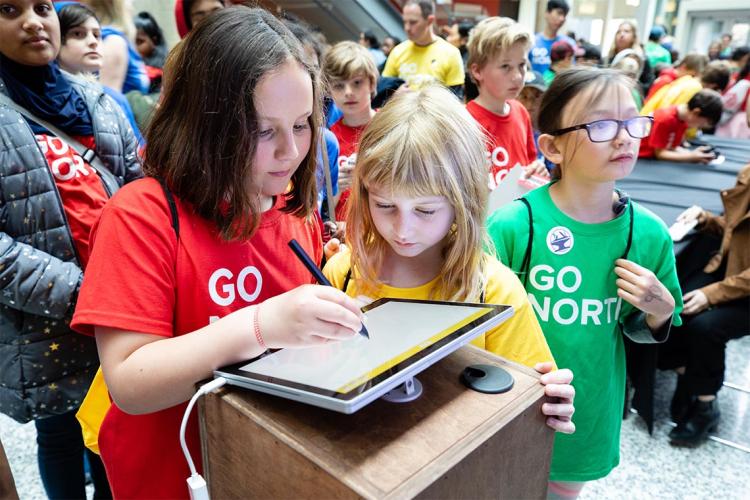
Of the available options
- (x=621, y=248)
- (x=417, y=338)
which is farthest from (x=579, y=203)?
(x=417, y=338)

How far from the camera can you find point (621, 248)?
1229 millimetres

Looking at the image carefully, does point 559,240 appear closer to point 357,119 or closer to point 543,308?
point 543,308

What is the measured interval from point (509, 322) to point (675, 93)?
417 centimetres

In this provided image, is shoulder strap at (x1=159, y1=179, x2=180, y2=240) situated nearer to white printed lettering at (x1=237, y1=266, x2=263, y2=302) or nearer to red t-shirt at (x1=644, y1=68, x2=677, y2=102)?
white printed lettering at (x1=237, y1=266, x2=263, y2=302)

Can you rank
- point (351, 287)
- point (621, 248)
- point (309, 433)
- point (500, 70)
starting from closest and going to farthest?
point (309, 433), point (351, 287), point (621, 248), point (500, 70)

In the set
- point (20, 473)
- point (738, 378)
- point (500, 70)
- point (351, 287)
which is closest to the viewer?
point (351, 287)

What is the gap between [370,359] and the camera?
565 mm

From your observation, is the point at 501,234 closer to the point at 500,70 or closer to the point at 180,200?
the point at 180,200

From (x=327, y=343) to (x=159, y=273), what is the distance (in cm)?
25

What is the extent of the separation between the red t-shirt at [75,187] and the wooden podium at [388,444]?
2.57ft

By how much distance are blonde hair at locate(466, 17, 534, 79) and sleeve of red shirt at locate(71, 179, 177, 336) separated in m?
1.66

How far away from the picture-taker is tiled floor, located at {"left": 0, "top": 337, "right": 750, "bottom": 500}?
179 cm

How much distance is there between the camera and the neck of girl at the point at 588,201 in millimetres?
1247

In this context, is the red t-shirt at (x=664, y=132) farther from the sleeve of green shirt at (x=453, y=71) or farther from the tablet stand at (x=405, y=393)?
the tablet stand at (x=405, y=393)
